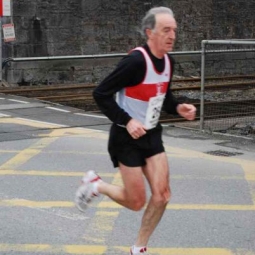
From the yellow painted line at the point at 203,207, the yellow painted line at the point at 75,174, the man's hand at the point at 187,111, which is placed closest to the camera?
the man's hand at the point at 187,111

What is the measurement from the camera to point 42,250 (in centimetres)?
508

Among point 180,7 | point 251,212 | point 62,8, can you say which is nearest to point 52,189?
point 251,212

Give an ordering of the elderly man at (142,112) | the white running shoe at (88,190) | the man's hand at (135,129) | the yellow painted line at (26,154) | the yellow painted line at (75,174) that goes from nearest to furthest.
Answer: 1. the man's hand at (135,129)
2. the elderly man at (142,112)
3. the white running shoe at (88,190)
4. the yellow painted line at (75,174)
5. the yellow painted line at (26,154)

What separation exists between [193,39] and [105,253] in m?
22.4

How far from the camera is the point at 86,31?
946 inches

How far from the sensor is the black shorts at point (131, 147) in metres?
4.56

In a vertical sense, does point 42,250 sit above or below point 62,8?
below

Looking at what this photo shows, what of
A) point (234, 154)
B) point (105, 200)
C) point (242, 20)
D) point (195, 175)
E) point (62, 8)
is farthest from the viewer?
point (242, 20)

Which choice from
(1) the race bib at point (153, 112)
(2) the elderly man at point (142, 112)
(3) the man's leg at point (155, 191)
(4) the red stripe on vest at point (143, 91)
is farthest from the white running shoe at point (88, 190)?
(4) the red stripe on vest at point (143, 91)

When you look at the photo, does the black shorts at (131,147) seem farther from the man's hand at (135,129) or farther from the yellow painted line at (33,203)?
the yellow painted line at (33,203)

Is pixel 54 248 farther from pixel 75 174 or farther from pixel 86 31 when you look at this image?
pixel 86 31

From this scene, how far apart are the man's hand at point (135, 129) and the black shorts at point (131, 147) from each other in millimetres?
155

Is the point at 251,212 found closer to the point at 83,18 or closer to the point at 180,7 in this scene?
the point at 83,18

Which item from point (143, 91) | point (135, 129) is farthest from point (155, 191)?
point (143, 91)
